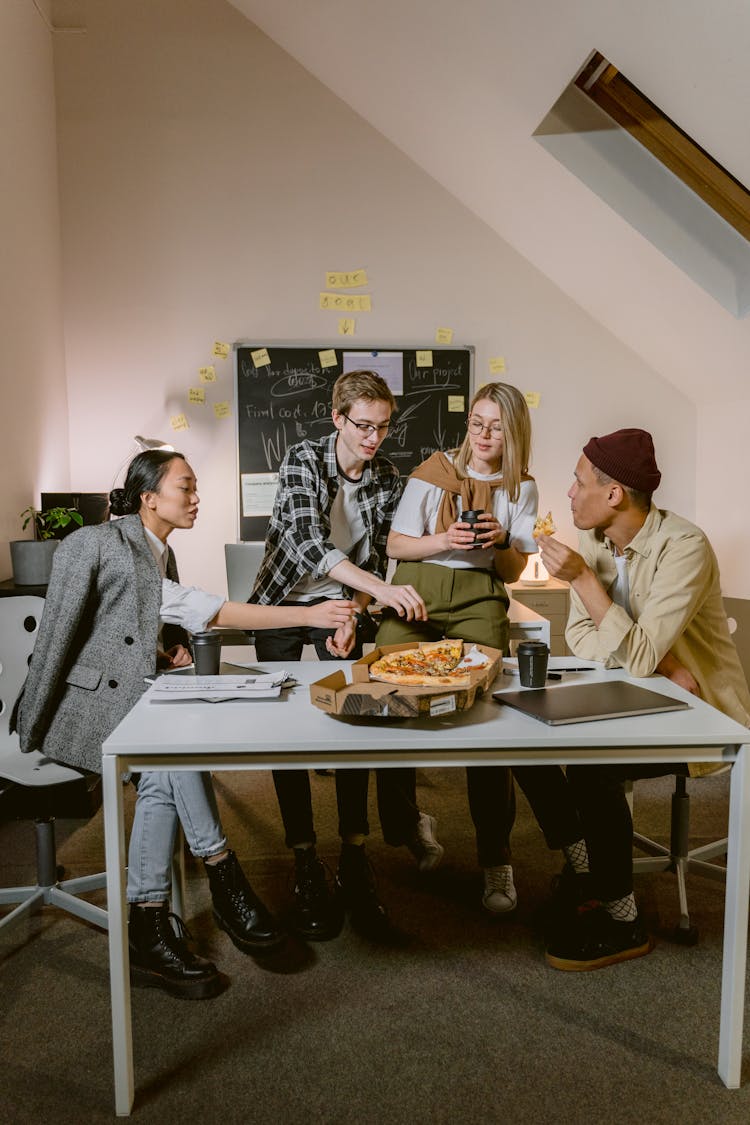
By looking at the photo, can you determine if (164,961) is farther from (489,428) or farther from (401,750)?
(489,428)

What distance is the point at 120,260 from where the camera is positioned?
4.16 metres

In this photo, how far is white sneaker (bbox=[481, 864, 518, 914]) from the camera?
2.12 m

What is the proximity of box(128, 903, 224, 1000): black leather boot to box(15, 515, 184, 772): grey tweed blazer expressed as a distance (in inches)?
13.7

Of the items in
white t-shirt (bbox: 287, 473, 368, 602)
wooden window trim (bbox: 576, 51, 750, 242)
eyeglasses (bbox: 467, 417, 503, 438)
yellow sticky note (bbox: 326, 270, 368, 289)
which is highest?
wooden window trim (bbox: 576, 51, 750, 242)

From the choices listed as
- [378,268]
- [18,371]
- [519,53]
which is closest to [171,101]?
[378,268]

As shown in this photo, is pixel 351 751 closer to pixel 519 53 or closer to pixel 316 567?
pixel 316 567

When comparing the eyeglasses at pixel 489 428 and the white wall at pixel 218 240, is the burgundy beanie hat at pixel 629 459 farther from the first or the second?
the white wall at pixel 218 240

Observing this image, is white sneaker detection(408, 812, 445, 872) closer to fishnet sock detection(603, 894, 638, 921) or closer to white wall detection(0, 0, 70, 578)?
fishnet sock detection(603, 894, 638, 921)

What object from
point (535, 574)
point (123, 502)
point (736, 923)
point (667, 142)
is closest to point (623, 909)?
point (736, 923)

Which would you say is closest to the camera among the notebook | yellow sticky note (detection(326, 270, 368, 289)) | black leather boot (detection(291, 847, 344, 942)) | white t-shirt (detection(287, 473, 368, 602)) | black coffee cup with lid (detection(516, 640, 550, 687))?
the notebook

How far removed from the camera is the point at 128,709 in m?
1.84

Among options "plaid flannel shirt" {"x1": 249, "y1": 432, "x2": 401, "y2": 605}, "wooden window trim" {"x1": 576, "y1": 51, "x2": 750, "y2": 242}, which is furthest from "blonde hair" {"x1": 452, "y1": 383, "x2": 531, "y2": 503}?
"wooden window trim" {"x1": 576, "y1": 51, "x2": 750, "y2": 242}

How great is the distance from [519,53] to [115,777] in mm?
2682

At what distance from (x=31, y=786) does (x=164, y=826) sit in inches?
12.6
